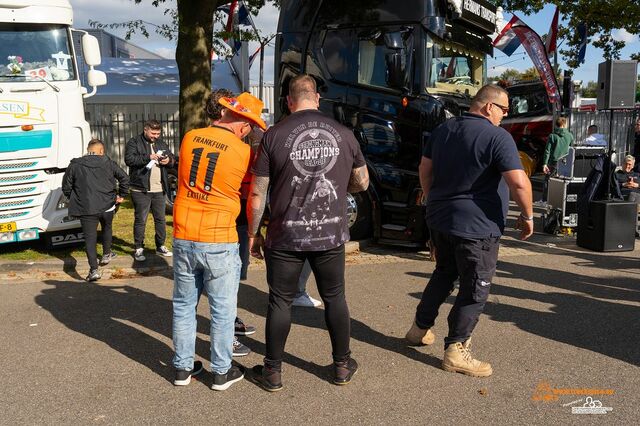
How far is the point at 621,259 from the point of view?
789cm

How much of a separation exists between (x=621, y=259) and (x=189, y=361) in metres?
6.13

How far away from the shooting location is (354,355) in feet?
15.1

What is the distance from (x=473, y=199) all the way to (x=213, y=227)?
175 centimetres

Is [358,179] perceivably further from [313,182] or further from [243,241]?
[243,241]

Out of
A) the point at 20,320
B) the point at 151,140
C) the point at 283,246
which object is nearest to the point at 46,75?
the point at 151,140

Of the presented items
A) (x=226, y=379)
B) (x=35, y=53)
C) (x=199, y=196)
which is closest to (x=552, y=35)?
(x=35, y=53)

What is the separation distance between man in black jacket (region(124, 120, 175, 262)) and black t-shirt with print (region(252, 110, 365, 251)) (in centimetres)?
398

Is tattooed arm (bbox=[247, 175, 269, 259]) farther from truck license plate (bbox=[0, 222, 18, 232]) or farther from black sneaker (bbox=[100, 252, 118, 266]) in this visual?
truck license plate (bbox=[0, 222, 18, 232])

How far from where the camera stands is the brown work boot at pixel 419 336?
15.4 feet

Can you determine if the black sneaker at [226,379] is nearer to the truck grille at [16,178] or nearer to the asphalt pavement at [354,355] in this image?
the asphalt pavement at [354,355]

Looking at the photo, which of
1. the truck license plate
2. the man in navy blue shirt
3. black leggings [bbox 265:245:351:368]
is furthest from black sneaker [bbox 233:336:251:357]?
the truck license plate

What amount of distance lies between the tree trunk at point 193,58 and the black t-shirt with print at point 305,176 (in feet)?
23.1

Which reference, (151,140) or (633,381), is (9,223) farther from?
(633,381)

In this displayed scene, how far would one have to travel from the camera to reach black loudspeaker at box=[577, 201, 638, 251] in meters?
8.14
